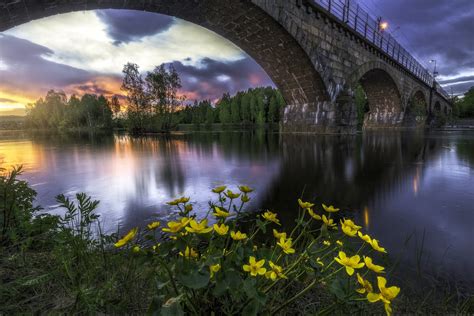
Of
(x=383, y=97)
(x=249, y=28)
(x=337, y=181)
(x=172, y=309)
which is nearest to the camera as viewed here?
(x=172, y=309)

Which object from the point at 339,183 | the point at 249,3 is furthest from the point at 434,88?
the point at 339,183

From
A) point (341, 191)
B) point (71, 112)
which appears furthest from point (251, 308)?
point (71, 112)

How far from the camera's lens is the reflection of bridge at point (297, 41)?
7.68 m

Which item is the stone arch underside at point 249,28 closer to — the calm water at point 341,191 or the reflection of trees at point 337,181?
the calm water at point 341,191

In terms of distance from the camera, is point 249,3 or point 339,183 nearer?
point 339,183

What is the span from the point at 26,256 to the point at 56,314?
2.55 ft

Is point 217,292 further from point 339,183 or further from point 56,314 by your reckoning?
point 339,183

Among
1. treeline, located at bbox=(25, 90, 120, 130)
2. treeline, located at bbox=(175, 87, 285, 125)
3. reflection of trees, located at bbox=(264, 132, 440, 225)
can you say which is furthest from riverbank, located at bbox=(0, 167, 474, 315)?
treeline, located at bbox=(25, 90, 120, 130)

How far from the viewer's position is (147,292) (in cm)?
112

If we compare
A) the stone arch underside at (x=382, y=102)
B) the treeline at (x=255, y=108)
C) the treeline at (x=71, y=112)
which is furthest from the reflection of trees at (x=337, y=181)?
the treeline at (x=71, y=112)

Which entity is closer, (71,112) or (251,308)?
(251,308)

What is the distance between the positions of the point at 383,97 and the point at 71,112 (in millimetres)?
69837

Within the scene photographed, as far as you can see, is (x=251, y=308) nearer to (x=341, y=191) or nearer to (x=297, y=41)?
(x=341, y=191)

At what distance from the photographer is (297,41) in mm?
11633
